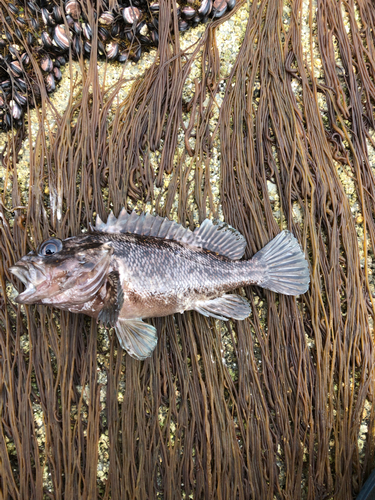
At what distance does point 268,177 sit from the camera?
6.75ft

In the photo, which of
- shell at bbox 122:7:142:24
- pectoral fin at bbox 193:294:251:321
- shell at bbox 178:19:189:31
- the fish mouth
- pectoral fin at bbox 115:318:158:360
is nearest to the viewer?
the fish mouth

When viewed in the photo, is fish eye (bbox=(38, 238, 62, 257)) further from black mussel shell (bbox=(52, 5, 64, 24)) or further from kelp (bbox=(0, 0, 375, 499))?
black mussel shell (bbox=(52, 5, 64, 24))

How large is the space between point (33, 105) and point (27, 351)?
1.57 meters

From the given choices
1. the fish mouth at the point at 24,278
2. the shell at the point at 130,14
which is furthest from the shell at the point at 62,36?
the fish mouth at the point at 24,278

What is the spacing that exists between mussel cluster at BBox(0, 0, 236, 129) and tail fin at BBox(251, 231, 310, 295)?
1509 mm

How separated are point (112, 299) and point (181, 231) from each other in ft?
1.79

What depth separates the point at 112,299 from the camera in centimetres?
163

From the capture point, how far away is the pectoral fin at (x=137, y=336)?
170 centimetres

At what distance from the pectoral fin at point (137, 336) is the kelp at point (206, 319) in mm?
191

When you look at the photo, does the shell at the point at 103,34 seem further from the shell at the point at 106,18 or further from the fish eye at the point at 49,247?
the fish eye at the point at 49,247

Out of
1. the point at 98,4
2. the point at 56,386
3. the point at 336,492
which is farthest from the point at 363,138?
the point at 56,386

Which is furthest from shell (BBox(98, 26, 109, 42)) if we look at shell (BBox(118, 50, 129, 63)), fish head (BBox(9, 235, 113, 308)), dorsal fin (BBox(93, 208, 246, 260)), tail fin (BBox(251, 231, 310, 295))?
tail fin (BBox(251, 231, 310, 295))

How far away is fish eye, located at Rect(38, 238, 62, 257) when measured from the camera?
5.18 ft

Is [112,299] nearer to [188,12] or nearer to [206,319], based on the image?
[206,319]
